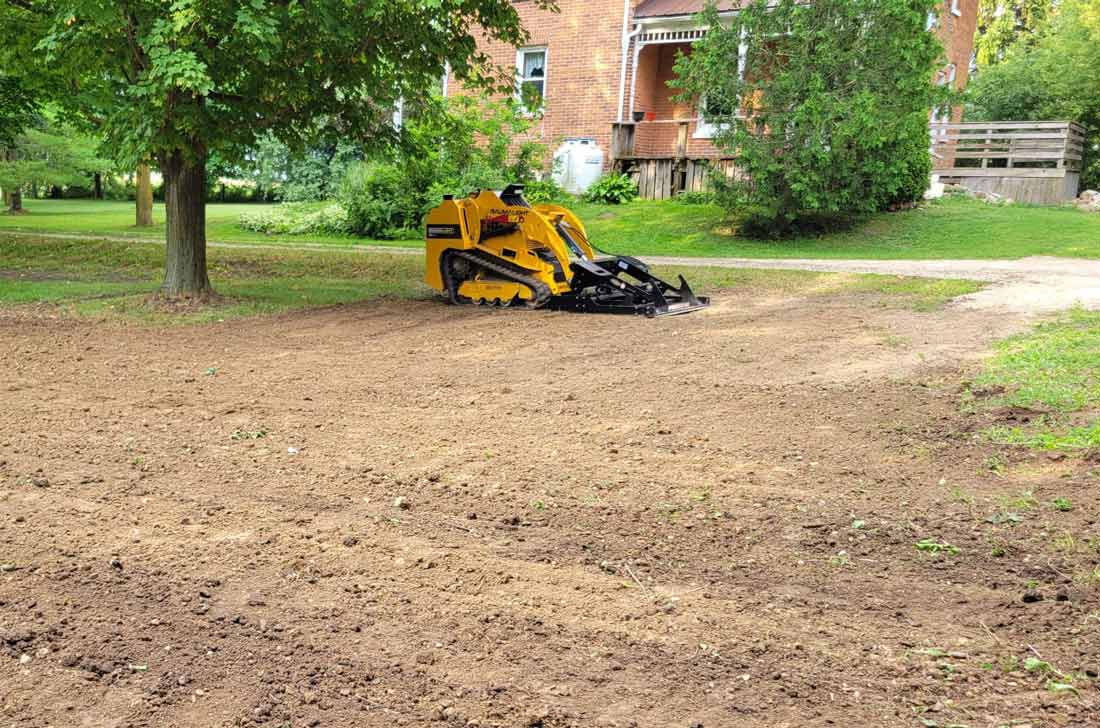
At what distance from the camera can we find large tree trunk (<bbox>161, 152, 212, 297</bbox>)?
1230 centimetres

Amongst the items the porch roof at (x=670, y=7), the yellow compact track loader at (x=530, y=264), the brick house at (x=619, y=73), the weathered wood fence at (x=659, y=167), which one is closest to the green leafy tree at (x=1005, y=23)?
the brick house at (x=619, y=73)

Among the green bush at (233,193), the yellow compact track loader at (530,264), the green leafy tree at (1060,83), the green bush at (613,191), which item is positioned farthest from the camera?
the green bush at (233,193)

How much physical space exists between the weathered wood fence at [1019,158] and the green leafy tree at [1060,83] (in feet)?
7.01

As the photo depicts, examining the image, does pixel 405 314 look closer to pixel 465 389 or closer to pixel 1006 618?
pixel 465 389

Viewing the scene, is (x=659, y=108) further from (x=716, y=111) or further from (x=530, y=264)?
(x=530, y=264)

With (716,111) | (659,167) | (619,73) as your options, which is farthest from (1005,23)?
(716,111)

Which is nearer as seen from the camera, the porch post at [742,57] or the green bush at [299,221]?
the porch post at [742,57]

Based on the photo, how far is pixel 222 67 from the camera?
34.0ft

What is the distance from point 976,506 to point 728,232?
15.4m

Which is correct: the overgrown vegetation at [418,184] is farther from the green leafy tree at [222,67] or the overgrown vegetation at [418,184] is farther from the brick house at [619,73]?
the green leafy tree at [222,67]

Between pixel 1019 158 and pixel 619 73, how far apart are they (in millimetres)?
10338

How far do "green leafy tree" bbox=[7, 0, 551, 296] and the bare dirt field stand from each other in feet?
11.4

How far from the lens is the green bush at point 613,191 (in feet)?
79.1

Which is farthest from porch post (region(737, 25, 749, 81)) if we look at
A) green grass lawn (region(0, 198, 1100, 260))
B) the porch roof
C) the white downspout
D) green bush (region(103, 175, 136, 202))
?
green bush (region(103, 175, 136, 202))
